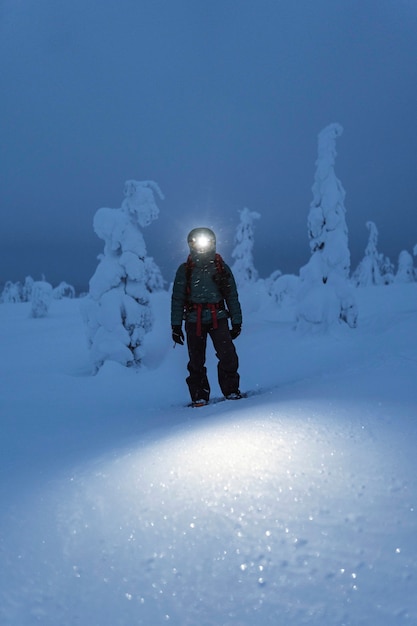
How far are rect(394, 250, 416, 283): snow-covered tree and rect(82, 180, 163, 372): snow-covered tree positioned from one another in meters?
44.5

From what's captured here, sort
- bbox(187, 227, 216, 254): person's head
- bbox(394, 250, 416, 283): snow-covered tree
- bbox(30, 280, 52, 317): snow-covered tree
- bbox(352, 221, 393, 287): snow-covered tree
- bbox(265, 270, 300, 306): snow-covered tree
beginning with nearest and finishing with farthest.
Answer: bbox(187, 227, 216, 254): person's head < bbox(30, 280, 52, 317): snow-covered tree < bbox(265, 270, 300, 306): snow-covered tree < bbox(352, 221, 393, 287): snow-covered tree < bbox(394, 250, 416, 283): snow-covered tree

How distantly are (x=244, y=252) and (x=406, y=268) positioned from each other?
81.4 feet

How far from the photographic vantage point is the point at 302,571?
1.61 m

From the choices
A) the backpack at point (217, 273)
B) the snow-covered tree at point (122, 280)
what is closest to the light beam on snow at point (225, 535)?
the backpack at point (217, 273)

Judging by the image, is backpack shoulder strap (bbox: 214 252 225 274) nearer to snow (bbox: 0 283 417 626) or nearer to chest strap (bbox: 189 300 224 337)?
chest strap (bbox: 189 300 224 337)

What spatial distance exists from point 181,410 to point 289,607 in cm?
392

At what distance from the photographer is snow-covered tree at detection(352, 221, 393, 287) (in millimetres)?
46281

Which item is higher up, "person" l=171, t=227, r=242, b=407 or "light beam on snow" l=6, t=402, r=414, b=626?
"person" l=171, t=227, r=242, b=407

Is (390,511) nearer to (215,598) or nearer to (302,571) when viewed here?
(302,571)

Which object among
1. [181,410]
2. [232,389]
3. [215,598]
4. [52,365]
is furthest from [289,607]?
[52,365]

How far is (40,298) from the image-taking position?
32562 mm

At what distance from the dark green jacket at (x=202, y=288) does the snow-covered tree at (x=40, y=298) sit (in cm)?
2933

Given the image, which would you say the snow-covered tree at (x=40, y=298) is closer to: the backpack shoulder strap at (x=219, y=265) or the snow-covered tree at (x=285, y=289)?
the snow-covered tree at (x=285, y=289)

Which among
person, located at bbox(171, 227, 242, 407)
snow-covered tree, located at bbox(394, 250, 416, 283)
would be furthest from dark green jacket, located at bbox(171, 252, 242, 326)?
snow-covered tree, located at bbox(394, 250, 416, 283)
